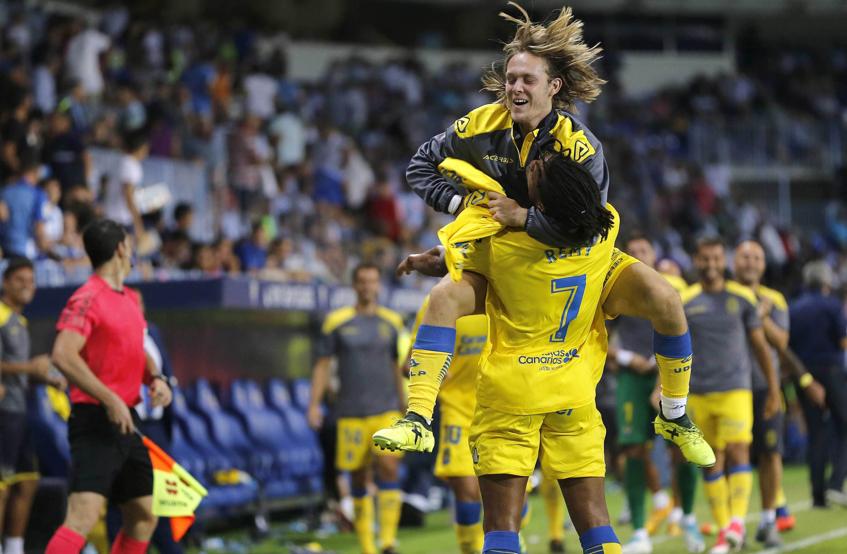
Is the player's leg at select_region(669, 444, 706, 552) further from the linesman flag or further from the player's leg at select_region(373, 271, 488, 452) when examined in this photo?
the player's leg at select_region(373, 271, 488, 452)

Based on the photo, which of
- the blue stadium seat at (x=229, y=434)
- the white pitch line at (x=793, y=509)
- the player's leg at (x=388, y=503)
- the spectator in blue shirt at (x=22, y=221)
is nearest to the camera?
the player's leg at (x=388, y=503)

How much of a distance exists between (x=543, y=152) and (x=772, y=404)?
599 cm

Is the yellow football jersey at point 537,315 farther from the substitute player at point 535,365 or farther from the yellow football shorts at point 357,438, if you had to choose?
the yellow football shorts at point 357,438

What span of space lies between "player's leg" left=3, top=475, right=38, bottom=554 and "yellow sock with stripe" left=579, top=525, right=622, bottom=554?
5522 millimetres

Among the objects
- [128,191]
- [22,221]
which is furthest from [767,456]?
[128,191]

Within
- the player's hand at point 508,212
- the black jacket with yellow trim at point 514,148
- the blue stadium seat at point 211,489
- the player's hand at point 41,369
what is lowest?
the blue stadium seat at point 211,489

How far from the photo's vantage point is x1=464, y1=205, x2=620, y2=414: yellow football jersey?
18.8 feet

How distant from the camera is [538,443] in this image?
19.3 ft

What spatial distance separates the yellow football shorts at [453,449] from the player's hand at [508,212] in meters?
3.37

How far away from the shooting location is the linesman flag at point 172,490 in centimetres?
782

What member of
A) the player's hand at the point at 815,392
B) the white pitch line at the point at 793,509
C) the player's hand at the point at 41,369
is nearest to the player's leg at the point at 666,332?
the player's hand at the point at 41,369

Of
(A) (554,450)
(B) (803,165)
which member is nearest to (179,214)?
(A) (554,450)

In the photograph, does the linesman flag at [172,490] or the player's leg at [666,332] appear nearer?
the player's leg at [666,332]

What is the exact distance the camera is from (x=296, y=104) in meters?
22.2
